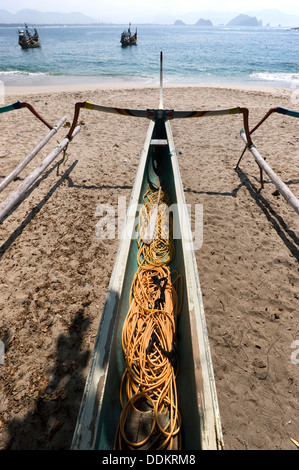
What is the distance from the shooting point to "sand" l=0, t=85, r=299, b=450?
2084mm

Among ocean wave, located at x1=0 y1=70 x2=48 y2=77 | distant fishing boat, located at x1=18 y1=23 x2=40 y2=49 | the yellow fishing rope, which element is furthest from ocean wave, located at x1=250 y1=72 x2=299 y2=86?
distant fishing boat, located at x1=18 y1=23 x2=40 y2=49

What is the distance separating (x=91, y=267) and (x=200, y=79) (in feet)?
77.5

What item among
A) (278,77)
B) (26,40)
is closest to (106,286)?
(278,77)

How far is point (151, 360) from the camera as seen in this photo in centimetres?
219

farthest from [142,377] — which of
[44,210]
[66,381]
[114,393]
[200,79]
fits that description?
[200,79]

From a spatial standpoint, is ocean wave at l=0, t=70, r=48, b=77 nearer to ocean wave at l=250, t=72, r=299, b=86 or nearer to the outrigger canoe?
ocean wave at l=250, t=72, r=299, b=86

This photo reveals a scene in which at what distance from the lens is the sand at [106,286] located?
208 centimetres

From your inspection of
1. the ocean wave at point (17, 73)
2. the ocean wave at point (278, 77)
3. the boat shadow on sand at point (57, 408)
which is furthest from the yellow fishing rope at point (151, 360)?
the ocean wave at point (17, 73)

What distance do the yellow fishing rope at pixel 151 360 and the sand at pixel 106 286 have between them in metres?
0.52

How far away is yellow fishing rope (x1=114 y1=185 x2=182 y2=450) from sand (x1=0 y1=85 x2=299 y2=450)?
515 mm

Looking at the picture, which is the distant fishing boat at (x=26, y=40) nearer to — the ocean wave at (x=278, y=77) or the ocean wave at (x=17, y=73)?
the ocean wave at (x=17, y=73)

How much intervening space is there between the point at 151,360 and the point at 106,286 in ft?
3.99
